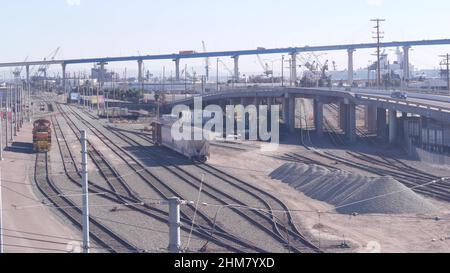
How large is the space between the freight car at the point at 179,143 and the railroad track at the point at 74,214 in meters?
4.30

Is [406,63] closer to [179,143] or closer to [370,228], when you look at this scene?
[179,143]

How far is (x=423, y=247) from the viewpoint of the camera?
1044 cm

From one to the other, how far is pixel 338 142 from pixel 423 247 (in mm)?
18883

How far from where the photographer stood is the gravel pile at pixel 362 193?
1318 cm

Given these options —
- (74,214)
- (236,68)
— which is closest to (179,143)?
(74,214)

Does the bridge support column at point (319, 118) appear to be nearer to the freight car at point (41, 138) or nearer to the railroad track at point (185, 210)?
the railroad track at point (185, 210)

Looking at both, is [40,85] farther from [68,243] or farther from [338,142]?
[68,243]

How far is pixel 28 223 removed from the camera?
12.0 metres

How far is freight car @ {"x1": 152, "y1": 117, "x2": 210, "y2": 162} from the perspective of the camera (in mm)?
21484

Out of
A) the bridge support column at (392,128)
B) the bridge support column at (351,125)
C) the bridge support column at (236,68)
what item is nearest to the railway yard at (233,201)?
the bridge support column at (392,128)

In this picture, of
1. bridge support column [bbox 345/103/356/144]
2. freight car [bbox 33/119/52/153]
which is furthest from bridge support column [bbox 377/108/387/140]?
freight car [bbox 33/119/52/153]

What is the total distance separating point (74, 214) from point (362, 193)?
18.3ft

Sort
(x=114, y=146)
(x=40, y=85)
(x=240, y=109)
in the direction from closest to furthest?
(x=114, y=146) → (x=240, y=109) → (x=40, y=85)
